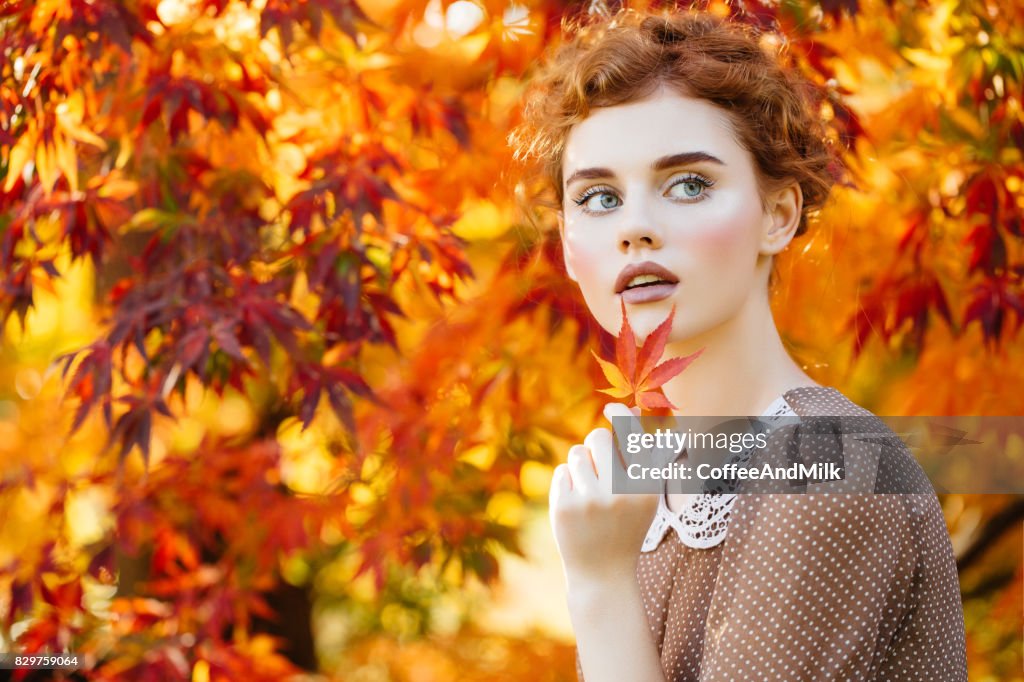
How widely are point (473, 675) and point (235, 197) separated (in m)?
1.89

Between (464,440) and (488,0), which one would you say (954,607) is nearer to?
(464,440)

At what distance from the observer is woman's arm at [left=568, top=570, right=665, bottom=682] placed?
1313 mm

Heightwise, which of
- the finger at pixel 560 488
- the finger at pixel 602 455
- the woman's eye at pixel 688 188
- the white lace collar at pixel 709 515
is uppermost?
Result: the woman's eye at pixel 688 188

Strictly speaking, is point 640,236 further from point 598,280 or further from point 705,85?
point 705,85

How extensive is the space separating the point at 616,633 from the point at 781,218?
654 mm

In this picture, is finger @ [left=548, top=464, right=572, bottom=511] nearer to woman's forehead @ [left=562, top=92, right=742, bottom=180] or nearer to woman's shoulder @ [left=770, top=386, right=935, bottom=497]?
woman's shoulder @ [left=770, top=386, right=935, bottom=497]

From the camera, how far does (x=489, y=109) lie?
2.92 meters

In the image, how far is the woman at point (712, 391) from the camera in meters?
1.25

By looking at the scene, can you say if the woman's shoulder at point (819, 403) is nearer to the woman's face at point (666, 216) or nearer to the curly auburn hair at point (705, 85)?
the woman's face at point (666, 216)

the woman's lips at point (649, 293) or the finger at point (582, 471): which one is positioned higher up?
the woman's lips at point (649, 293)

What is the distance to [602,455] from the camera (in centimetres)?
134

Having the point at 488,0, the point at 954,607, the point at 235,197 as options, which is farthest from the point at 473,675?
the point at 954,607

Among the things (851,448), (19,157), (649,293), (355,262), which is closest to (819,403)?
(851,448)

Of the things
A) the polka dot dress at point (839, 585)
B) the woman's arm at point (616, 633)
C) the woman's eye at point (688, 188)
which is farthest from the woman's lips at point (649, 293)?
the woman's arm at point (616, 633)
